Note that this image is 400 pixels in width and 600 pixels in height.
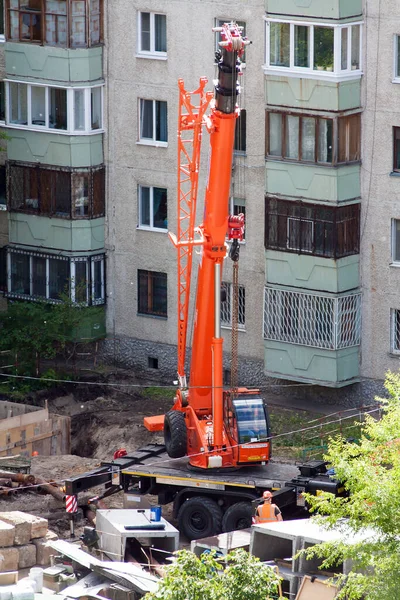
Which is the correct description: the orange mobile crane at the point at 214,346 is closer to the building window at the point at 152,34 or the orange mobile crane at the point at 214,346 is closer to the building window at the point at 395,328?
the building window at the point at 395,328

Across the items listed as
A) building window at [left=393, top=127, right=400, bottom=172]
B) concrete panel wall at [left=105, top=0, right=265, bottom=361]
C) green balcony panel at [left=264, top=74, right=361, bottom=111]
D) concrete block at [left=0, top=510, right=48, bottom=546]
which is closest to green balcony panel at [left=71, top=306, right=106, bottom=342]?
concrete panel wall at [left=105, top=0, right=265, bottom=361]

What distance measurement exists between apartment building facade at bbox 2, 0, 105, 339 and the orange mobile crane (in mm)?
12361

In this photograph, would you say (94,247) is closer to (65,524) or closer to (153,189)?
(153,189)

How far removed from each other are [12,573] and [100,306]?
20024 millimetres

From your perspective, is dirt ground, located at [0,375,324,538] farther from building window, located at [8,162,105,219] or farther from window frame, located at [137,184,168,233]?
building window, located at [8,162,105,219]

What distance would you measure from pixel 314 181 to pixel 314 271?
2678 mm

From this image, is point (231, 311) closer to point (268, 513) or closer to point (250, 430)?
point (250, 430)

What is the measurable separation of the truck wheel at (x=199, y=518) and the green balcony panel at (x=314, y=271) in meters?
11.3

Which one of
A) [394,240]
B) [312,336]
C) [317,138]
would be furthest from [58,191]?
[394,240]

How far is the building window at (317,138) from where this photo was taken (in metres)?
50.5

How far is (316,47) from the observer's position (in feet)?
164

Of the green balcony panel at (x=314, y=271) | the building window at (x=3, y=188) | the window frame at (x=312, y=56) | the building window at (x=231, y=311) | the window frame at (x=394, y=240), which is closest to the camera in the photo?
the window frame at (x=312, y=56)

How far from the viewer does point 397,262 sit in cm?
5122

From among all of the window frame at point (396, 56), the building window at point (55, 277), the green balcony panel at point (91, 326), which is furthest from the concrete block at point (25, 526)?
the window frame at point (396, 56)
